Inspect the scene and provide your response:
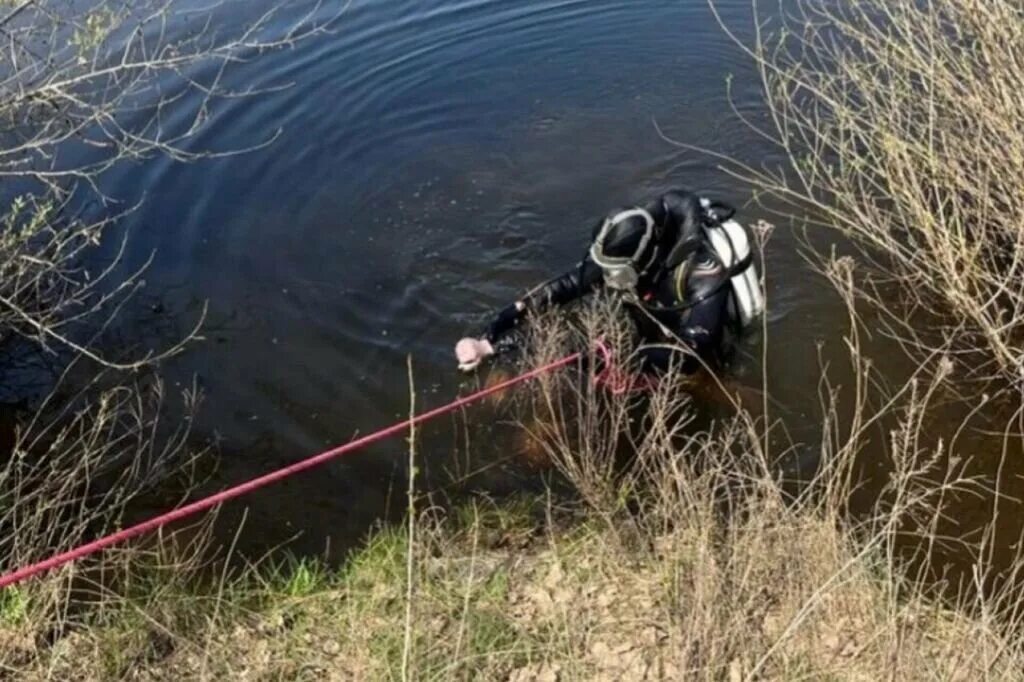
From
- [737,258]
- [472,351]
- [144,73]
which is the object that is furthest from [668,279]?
[144,73]

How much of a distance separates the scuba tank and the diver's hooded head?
1.65 feet

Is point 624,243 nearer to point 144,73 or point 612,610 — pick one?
point 612,610

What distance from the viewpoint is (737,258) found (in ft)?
22.2

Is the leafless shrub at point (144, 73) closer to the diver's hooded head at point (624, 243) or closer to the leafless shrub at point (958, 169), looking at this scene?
the diver's hooded head at point (624, 243)

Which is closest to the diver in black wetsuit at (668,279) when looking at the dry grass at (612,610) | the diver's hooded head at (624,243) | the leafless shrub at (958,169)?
the diver's hooded head at (624,243)

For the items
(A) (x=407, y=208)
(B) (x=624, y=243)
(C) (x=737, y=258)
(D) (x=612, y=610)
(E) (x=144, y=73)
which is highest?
(E) (x=144, y=73)

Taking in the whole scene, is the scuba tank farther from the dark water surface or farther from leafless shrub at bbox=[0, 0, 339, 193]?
leafless shrub at bbox=[0, 0, 339, 193]

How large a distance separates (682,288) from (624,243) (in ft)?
1.66

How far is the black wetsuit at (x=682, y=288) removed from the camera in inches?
261

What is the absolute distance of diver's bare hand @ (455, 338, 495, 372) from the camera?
6.88 m

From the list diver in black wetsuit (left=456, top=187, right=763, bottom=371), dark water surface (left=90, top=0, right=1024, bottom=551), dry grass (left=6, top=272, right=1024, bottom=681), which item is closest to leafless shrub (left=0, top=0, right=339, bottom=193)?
dark water surface (left=90, top=0, right=1024, bottom=551)

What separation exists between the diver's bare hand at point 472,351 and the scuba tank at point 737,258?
1.49 m

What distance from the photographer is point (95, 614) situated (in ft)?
15.4

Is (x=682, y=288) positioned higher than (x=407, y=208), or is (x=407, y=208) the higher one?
(x=407, y=208)
